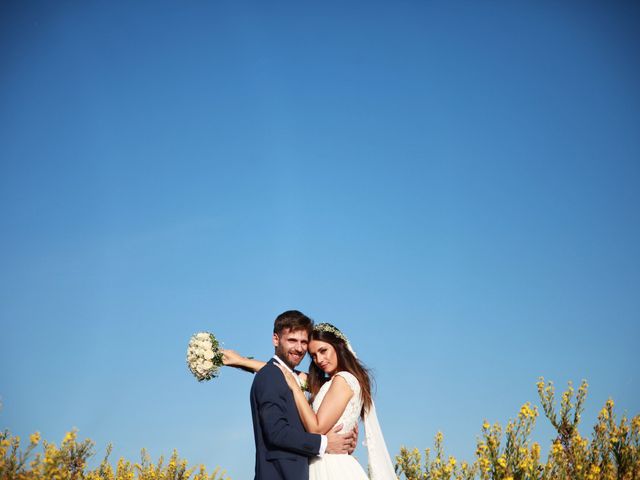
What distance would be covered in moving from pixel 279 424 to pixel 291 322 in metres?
1.07

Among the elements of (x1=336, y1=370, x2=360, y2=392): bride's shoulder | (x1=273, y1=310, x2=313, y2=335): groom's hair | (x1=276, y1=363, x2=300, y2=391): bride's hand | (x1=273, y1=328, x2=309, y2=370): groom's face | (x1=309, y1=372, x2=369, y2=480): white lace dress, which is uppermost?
(x1=273, y1=310, x2=313, y2=335): groom's hair

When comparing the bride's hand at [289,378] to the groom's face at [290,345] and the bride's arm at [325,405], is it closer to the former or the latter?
the bride's arm at [325,405]

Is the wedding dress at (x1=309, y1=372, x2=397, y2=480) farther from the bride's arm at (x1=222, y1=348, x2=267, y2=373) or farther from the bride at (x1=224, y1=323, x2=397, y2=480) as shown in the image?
the bride's arm at (x1=222, y1=348, x2=267, y2=373)

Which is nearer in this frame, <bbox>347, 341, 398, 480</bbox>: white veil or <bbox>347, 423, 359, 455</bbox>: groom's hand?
<bbox>347, 423, 359, 455</bbox>: groom's hand

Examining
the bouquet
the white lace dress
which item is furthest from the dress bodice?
the bouquet

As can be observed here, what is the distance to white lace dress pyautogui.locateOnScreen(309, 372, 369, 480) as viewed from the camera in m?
6.21

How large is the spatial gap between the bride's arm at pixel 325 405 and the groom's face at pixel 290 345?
0.15m

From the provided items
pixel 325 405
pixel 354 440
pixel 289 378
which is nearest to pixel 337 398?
pixel 325 405

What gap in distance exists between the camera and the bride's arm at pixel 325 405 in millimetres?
6078

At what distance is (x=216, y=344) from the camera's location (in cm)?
755

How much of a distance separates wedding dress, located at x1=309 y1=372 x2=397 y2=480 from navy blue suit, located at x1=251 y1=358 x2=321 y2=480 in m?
0.33

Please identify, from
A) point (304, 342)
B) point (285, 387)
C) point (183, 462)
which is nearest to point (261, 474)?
point (285, 387)

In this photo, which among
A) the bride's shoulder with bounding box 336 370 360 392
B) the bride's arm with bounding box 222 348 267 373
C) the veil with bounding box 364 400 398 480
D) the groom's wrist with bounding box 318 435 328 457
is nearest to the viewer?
the groom's wrist with bounding box 318 435 328 457

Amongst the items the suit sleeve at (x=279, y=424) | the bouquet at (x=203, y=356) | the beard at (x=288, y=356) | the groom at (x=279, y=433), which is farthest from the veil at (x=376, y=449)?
the bouquet at (x=203, y=356)
